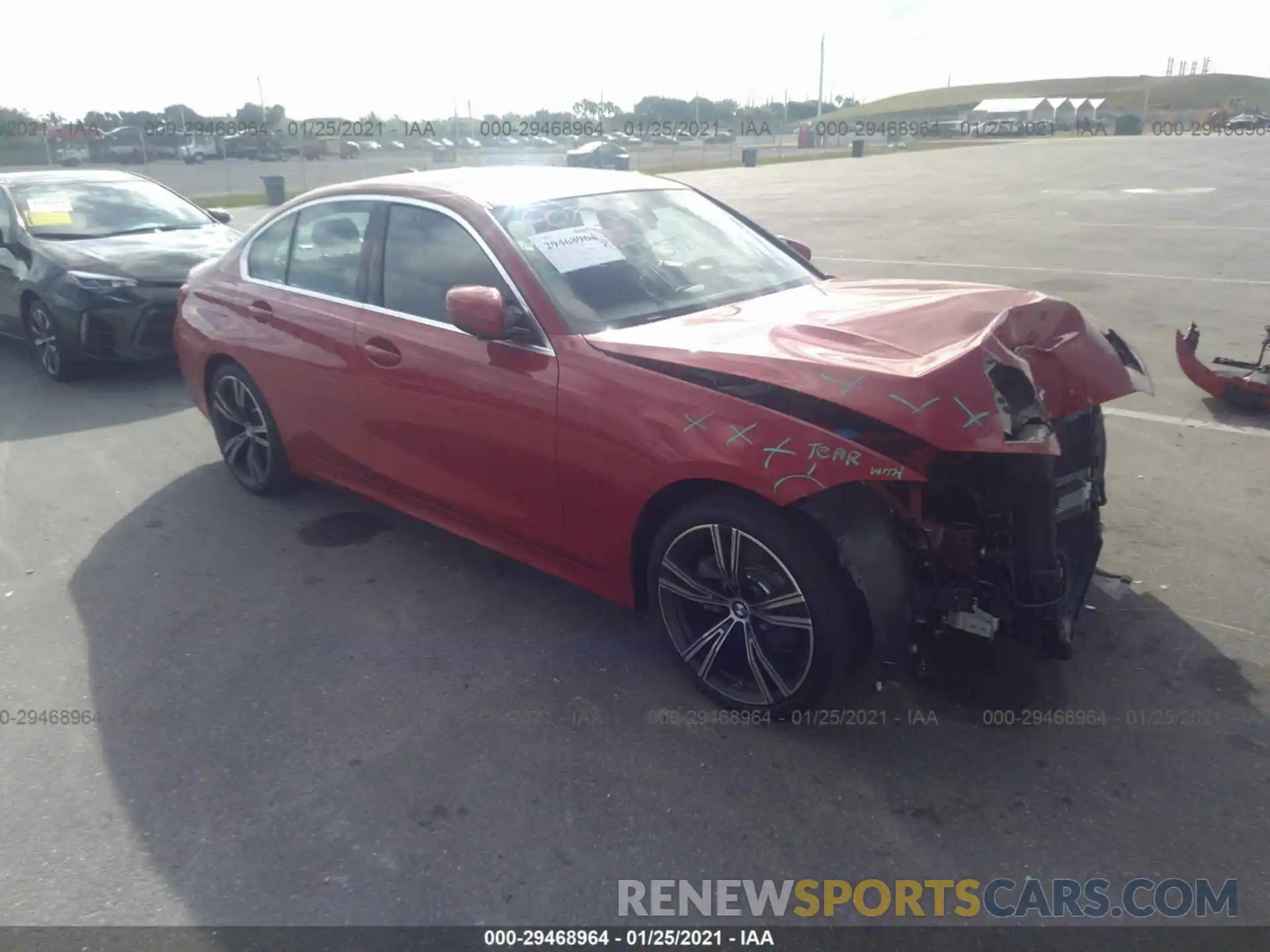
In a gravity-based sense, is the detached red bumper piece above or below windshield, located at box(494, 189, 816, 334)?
below

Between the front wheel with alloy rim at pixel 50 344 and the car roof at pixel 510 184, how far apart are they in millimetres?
3969

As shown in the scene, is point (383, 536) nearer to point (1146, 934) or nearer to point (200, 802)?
Answer: point (200, 802)

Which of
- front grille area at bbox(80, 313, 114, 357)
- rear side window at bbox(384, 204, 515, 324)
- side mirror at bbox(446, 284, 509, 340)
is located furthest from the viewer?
front grille area at bbox(80, 313, 114, 357)

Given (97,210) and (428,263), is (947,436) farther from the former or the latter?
(97,210)

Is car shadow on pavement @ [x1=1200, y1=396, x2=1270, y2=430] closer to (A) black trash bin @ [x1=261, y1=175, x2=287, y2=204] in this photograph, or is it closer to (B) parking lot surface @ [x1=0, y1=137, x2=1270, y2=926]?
(B) parking lot surface @ [x1=0, y1=137, x2=1270, y2=926]

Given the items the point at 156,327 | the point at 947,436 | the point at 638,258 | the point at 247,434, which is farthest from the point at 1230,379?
the point at 156,327

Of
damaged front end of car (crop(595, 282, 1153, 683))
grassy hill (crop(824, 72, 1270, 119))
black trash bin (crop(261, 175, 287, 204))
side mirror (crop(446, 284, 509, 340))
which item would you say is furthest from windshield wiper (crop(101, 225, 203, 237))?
grassy hill (crop(824, 72, 1270, 119))

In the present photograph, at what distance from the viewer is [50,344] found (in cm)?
785

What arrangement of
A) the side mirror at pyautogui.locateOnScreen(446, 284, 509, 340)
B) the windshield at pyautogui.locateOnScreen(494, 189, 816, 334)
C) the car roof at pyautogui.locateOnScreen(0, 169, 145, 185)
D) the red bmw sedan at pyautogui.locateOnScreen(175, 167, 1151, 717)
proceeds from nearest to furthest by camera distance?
the red bmw sedan at pyautogui.locateOnScreen(175, 167, 1151, 717) → the side mirror at pyautogui.locateOnScreen(446, 284, 509, 340) → the windshield at pyautogui.locateOnScreen(494, 189, 816, 334) → the car roof at pyautogui.locateOnScreen(0, 169, 145, 185)

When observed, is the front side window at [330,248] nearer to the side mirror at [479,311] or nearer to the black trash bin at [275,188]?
the side mirror at [479,311]

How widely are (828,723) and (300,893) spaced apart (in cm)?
172

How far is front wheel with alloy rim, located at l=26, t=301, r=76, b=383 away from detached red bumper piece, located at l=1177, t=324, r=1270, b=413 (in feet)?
26.6

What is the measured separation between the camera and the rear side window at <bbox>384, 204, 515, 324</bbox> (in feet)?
12.6

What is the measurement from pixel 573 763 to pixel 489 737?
331 mm
